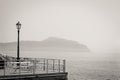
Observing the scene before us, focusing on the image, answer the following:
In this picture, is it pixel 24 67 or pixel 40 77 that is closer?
pixel 40 77

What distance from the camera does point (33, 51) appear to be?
62.2 m

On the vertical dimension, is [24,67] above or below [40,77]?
above

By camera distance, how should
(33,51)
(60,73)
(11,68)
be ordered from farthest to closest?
(33,51)
(11,68)
(60,73)

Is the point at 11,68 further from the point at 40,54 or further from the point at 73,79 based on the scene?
the point at 40,54

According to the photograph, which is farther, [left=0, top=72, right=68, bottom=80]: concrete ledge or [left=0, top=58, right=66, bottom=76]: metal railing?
[left=0, top=58, right=66, bottom=76]: metal railing

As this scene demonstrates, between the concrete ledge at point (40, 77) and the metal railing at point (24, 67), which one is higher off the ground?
the metal railing at point (24, 67)

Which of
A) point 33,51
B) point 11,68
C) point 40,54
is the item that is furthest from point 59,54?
point 11,68

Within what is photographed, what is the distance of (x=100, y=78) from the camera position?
1896 inches

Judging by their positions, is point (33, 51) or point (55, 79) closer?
point (55, 79)

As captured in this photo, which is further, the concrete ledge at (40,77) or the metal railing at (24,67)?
the metal railing at (24,67)

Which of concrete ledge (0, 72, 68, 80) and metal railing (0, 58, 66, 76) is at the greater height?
metal railing (0, 58, 66, 76)

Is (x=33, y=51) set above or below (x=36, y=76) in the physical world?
above

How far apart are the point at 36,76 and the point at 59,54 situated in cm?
6361

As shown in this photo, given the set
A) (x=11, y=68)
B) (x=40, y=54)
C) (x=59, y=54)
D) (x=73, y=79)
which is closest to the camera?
(x=11, y=68)
